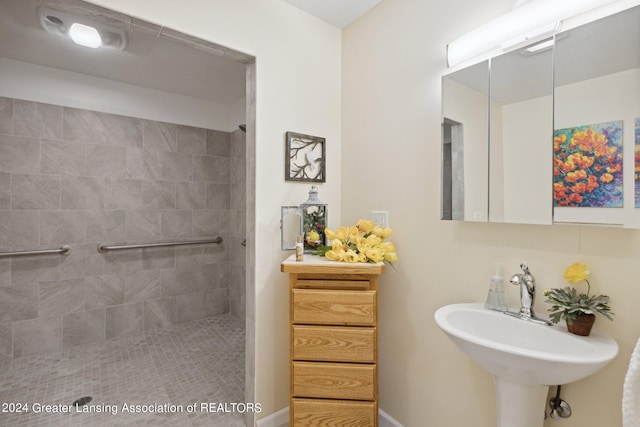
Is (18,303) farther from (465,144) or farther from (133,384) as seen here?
(465,144)

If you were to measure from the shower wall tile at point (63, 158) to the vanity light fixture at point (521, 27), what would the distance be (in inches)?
119

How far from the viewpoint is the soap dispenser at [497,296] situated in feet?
3.89

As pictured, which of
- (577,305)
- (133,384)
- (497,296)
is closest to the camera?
(577,305)

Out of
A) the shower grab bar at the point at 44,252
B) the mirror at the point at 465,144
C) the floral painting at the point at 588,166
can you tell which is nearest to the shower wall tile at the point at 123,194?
the shower grab bar at the point at 44,252

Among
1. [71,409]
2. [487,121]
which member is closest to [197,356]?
[71,409]

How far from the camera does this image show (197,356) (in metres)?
2.43

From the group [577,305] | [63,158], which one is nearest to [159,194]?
[63,158]

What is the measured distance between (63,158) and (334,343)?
2.77 meters

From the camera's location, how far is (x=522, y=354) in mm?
850

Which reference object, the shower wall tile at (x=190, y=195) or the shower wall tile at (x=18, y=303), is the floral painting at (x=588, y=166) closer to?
the shower wall tile at (x=190, y=195)

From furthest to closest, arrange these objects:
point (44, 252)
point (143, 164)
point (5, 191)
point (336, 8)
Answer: point (143, 164) → point (44, 252) → point (5, 191) → point (336, 8)

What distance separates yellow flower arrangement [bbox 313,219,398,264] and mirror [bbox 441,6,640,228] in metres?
0.32

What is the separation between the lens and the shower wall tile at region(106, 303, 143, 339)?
2.73 meters

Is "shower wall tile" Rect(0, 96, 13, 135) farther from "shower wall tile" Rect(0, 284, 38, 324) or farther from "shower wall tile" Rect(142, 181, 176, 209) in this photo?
"shower wall tile" Rect(0, 284, 38, 324)
